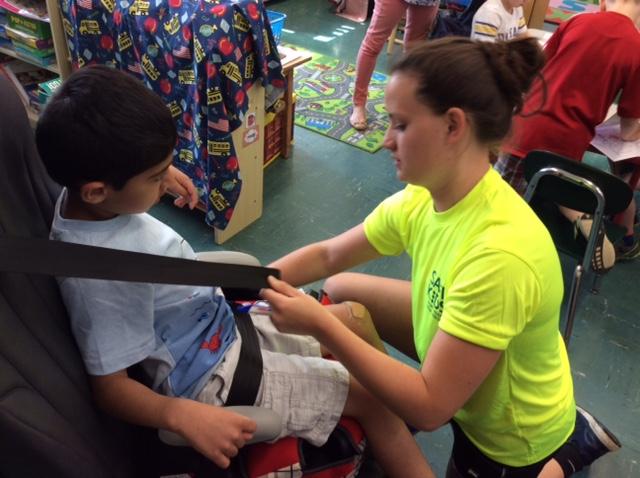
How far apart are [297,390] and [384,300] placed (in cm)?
40

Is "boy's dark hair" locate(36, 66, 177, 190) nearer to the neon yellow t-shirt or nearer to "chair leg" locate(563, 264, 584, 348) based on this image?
the neon yellow t-shirt

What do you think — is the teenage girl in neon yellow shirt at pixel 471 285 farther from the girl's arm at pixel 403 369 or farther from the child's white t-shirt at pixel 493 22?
the child's white t-shirt at pixel 493 22

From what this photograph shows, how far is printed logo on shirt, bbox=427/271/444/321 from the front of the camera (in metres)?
0.96

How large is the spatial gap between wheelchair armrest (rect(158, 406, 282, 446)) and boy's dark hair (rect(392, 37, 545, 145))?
558 mm

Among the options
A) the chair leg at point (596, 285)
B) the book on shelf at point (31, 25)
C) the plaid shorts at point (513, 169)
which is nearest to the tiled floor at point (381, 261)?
the chair leg at point (596, 285)

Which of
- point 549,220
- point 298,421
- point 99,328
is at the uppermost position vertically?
point 99,328

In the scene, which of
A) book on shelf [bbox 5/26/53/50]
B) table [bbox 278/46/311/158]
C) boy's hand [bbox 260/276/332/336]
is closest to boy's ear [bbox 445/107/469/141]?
boy's hand [bbox 260/276/332/336]

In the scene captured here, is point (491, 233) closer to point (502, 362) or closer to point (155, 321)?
point (502, 362)

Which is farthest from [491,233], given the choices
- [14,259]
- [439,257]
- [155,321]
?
[14,259]

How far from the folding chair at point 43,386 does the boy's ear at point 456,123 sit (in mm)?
587

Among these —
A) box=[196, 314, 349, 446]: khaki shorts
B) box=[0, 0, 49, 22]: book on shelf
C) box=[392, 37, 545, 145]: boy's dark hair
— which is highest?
box=[392, 37, 545, 145]: boy's dark hair

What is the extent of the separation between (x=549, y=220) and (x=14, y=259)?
156 cm

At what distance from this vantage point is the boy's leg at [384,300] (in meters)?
1.30

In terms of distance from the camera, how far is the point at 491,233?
0.88m
